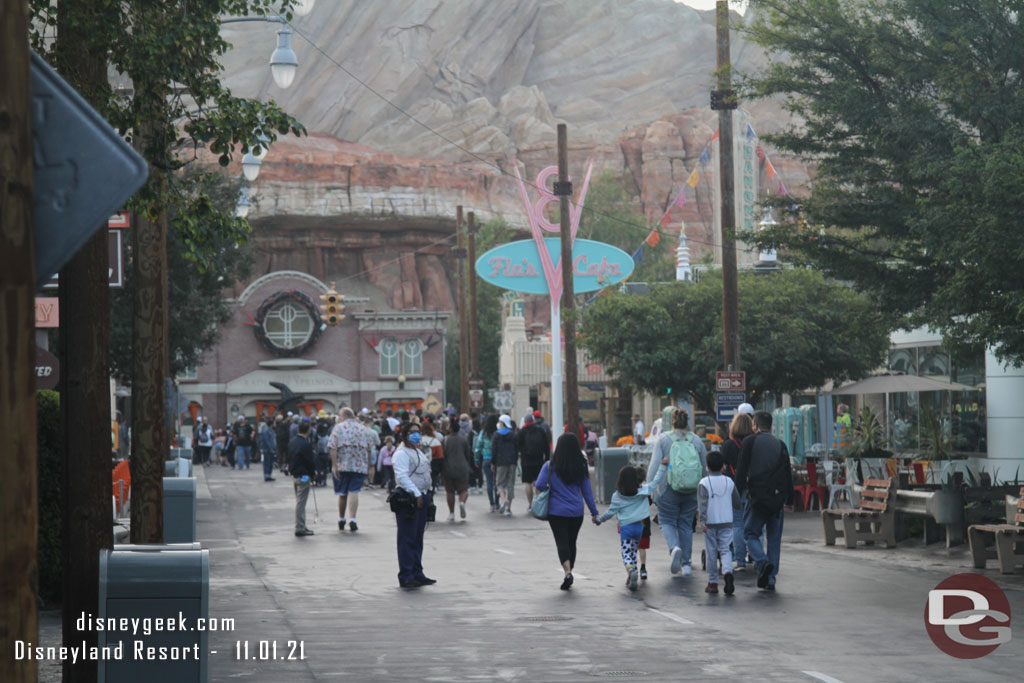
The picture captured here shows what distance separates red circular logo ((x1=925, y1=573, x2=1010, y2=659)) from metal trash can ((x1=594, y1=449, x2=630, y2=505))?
11425mm

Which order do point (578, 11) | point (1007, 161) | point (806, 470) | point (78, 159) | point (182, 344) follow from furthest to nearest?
point (578, 11) → point (182, 344) → point (806, 470) → point (1007, 161) → point (78, 159)

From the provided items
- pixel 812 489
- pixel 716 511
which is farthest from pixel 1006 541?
pixel 812 489

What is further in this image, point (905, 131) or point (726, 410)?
point (726, 410)

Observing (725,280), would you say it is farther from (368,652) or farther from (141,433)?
(368,652)

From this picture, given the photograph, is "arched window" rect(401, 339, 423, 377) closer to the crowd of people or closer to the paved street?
the paved street

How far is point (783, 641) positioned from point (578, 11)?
139867 mm

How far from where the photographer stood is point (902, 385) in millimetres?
27078

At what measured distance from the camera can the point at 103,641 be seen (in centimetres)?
668

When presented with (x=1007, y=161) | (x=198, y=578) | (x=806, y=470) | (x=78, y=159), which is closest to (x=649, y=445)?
(x=806, y=470)

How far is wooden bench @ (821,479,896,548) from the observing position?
17.9 meters

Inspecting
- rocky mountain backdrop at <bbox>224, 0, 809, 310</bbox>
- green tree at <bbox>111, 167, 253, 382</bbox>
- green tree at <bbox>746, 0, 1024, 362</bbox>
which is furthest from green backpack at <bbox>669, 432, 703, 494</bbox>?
rocky mountain backdrop at <bbox>224, 0, 809, 310</bbox>

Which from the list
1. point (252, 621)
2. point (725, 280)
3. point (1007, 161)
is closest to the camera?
point (252, 621)

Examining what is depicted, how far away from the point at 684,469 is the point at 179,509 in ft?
18.2

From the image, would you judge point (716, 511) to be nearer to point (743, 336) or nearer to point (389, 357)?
point (743, 336)
